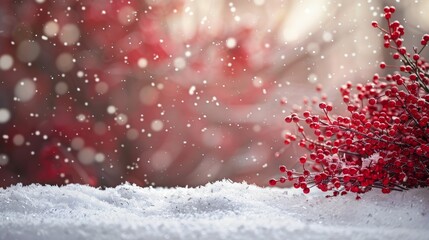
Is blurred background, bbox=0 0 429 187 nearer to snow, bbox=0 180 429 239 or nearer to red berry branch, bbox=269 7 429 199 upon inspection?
snow, bbox=0 180 429 239

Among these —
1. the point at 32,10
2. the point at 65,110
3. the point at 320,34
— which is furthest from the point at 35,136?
the point at 320,34

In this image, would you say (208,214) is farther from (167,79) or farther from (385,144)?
(167,79)

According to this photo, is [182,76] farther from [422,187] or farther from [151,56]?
[422,187]

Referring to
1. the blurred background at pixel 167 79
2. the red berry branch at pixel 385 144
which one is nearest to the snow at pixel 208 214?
the red berry branch at pixel 385 144

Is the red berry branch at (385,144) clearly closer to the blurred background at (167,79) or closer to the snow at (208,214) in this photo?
the snow at (208,214)

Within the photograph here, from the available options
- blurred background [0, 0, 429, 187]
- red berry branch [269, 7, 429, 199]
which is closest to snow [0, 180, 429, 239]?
red berry branch [269, 7, 429, 199]

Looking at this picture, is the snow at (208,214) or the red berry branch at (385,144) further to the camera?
the red berry branch at (385,144)
